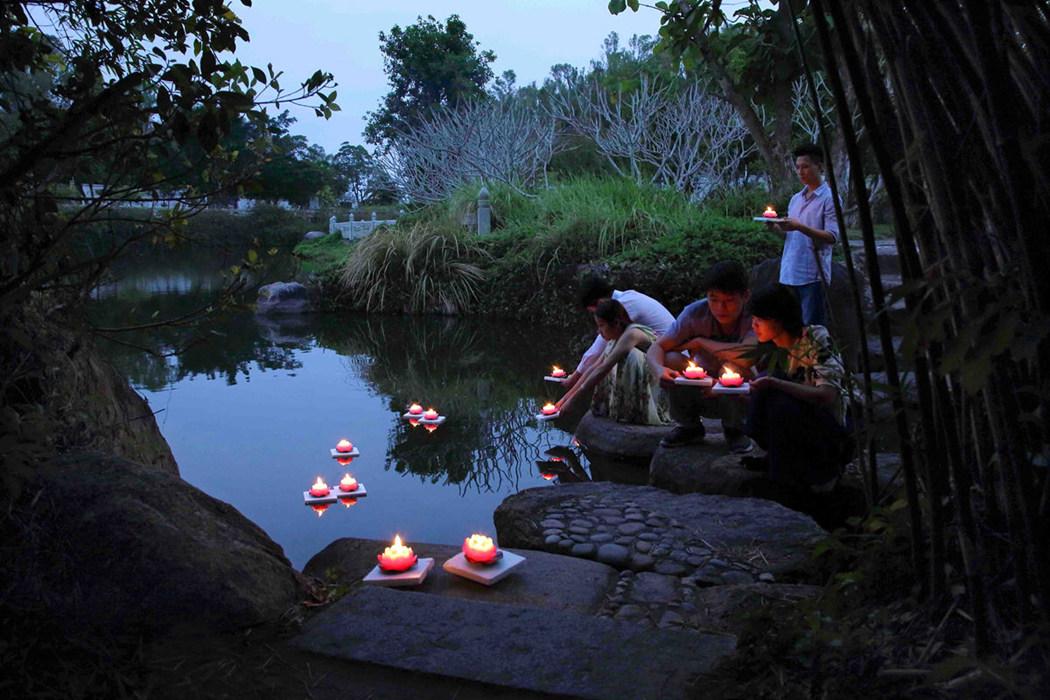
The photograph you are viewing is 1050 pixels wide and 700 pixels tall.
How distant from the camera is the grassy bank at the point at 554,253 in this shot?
953 cm

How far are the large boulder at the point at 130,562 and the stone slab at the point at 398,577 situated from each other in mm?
688

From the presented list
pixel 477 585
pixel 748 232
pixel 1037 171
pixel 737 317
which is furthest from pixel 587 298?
pixel 748 232

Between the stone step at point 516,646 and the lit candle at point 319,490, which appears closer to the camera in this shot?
the stone step at point 516,646

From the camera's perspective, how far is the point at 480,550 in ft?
8.96

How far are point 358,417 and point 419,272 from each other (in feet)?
20.9

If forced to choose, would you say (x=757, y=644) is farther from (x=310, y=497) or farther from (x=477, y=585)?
(x=310, y=497)

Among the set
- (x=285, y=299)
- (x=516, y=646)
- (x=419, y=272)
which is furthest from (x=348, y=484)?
(x=285, y=299)

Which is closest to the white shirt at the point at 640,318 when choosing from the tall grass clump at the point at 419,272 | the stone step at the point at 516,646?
the stone step at the point at 516,646

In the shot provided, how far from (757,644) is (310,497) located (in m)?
2.86

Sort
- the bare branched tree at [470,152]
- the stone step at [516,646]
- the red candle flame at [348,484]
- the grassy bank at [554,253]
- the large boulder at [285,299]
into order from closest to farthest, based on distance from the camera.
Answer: the stone step at [516,646], the red candle flame at [348,484], the grassy bank at [554,253], the large boulder at [285,299], the bare branched tree at [470,152]

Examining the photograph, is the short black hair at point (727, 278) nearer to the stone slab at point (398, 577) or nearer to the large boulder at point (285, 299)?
the stone slab at point (398, 577)

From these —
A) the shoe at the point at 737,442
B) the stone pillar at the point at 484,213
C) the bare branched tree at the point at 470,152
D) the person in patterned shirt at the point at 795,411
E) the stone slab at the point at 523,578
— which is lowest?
the stone slab at the point at 523,578

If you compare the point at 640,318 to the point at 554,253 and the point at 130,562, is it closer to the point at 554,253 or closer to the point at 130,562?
the point at 130,562

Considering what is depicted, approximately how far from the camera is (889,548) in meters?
1.55
